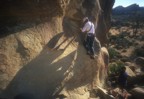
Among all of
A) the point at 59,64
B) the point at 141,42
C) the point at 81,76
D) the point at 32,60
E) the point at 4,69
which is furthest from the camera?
the point at 141,42

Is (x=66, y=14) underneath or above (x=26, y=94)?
above

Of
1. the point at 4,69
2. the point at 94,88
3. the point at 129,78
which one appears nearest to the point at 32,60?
the point at 4,69

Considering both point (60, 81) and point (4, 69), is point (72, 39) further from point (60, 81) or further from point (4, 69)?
point (4, 69)

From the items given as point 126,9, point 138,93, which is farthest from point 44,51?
point 126,9

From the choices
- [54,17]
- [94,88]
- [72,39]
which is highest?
[54,17]

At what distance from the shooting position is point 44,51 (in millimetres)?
12891

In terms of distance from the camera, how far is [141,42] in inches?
1642

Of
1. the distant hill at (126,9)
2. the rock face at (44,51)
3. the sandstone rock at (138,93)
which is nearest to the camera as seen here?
the rock face at (44,51)

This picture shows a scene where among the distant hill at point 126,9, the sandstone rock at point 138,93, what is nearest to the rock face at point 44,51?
the sandstone rock at point 138,93

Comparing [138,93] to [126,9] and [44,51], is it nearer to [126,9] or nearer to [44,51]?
[44,51]

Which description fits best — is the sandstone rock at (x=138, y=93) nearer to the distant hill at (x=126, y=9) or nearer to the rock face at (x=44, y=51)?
the rock face at (x=44, y=51)

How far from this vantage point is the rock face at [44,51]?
1169cm

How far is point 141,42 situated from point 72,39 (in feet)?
96.1

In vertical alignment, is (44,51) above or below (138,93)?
above
